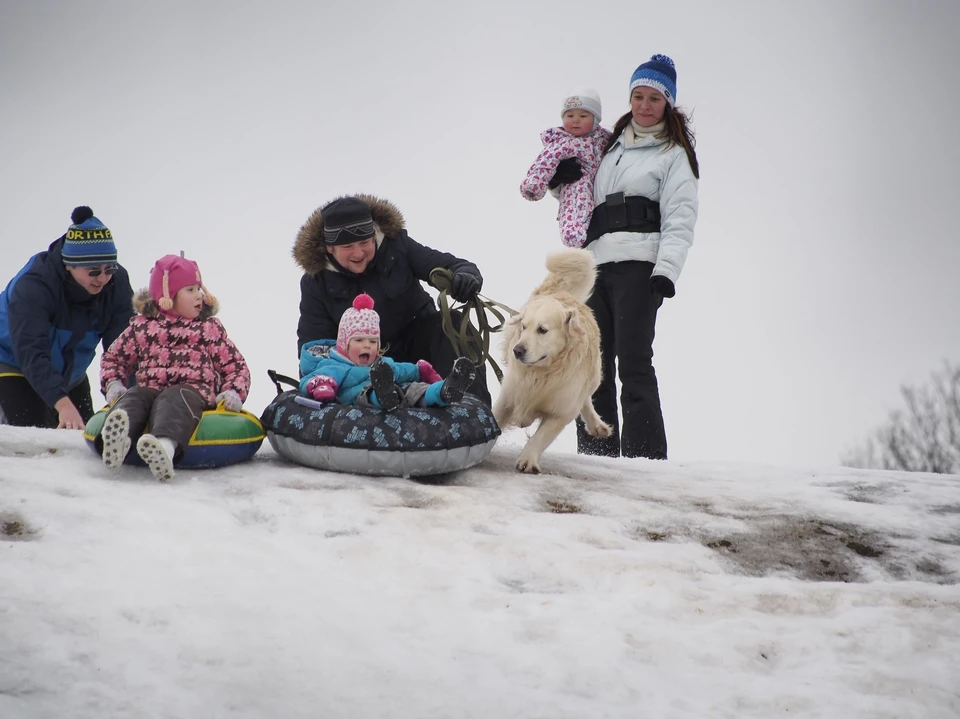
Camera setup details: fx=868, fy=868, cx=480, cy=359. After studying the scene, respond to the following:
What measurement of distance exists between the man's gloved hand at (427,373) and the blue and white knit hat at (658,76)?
2100 mm

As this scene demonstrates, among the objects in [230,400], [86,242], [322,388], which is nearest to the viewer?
[230,400]

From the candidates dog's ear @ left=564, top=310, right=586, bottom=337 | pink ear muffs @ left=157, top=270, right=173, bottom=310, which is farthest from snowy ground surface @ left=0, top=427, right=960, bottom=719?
dog's ear @ left=564, top=310, right=586, bottom=337

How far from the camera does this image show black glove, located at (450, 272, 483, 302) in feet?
15.3

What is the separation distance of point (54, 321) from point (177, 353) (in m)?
1.25

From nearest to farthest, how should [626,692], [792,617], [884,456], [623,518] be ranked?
[626,692] < [792,617] < [623,518] < [884,456]

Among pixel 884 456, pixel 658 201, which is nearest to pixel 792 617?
pixel 658 201

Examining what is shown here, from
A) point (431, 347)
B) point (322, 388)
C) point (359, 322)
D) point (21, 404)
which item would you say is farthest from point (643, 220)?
point (21, 404)

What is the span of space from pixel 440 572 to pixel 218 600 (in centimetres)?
72

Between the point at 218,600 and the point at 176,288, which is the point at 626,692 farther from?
the point at 176,288

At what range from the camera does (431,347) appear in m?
5.02

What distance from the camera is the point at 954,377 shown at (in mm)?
12953

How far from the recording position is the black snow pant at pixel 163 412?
3.69m

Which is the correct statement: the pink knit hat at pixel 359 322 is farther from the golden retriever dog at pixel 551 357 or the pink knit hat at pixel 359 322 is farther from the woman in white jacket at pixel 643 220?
the woman in white jacket at pixel 643 220

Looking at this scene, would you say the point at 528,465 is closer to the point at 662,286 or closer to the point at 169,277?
the point at 662,286
